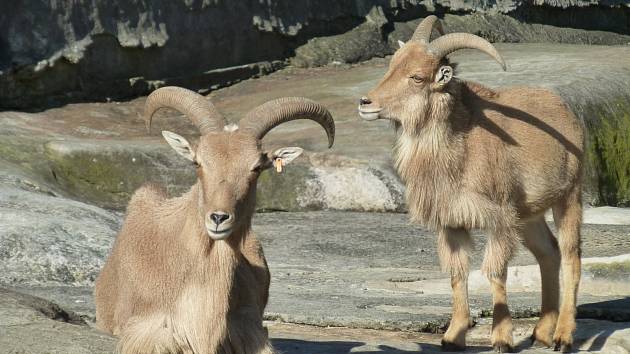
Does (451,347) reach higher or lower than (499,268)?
lower

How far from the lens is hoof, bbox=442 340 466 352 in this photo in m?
9.08

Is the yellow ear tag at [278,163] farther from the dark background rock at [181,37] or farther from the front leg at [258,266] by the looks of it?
the dark background rock at [181,37]

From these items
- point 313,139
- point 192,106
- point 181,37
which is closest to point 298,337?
point 192,106

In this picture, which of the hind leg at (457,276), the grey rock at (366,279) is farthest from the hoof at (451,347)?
the grey rock at (366,279)

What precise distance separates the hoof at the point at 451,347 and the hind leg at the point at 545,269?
0.87 meters

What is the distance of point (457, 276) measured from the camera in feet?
31.0

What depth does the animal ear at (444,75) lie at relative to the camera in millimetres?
9672

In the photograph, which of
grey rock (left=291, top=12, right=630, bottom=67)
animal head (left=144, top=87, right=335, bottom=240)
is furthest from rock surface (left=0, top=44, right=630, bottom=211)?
animal head (left=144, top=87, right=335, bottom=240)

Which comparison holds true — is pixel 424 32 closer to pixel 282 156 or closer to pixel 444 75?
pixel 444 75

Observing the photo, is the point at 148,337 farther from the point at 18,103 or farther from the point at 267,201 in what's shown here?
the point at 18,103

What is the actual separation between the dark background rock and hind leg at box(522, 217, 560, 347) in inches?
355

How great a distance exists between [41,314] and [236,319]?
1.31 m

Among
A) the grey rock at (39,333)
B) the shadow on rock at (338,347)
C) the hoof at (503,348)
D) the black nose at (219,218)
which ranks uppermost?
the black nose at (219,218)

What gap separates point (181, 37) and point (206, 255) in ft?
41.1
